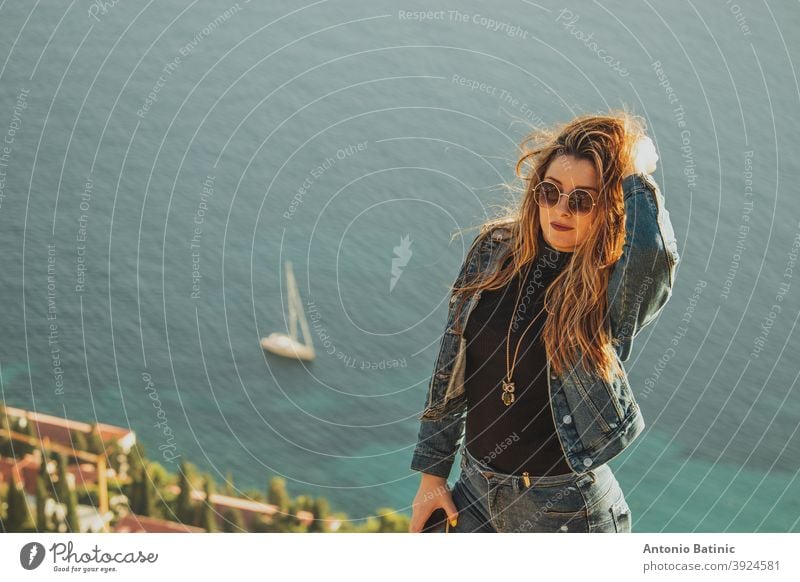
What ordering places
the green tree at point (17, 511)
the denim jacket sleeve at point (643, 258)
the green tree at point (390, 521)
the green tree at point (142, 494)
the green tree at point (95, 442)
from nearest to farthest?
the denim jacket sleeve at point (643, 258) → the green tree at point (17, 511) → the green tree at point (142, 494) → the green tree at point (95, 442) → the green tree at point (390, 521)

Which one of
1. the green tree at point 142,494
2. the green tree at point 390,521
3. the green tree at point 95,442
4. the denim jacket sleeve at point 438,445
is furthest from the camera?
the green tree at point 390,521

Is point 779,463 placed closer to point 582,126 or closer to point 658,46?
point 658,46

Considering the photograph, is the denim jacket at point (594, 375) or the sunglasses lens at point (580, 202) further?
the sunglasses lens at point (580, 202)

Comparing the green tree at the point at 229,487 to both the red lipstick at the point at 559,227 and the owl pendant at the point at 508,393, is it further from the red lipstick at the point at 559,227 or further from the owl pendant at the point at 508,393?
the red lipstick at the point at 559,227

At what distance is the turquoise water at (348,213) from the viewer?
10.2ft

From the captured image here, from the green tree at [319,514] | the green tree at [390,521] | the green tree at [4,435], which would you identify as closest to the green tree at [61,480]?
the green tree at [4,435]

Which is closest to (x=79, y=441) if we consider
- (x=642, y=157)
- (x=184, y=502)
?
(x=184, y=502)

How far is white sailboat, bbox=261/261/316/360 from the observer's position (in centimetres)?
320

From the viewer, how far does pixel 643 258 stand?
Result: 5.53 ft

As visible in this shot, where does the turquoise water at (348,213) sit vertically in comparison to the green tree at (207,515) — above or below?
above

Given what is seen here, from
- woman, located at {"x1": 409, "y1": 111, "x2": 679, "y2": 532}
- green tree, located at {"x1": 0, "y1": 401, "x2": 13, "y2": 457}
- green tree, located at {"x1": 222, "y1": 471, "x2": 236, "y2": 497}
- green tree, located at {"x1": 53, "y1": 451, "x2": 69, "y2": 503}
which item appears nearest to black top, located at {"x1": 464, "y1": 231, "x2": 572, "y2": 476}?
woman, located at {"x1": 409, "y1": 111, "x2": 679, "y2": 532}

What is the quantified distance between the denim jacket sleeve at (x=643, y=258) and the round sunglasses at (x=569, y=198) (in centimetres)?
9
